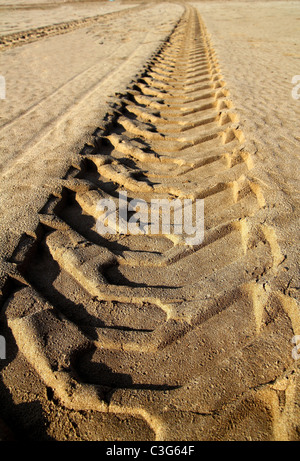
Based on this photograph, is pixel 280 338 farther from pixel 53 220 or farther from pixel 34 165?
pixel 34 165

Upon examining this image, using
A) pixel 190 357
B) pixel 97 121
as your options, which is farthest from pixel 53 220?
pixel 97 121

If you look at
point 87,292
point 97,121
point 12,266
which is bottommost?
point 87,292

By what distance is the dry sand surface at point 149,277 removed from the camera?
98 centimetres

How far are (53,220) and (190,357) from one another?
1.08 meters

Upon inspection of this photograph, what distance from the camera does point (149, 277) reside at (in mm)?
1458

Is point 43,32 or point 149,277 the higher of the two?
point 43,32

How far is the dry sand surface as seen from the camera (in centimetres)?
98

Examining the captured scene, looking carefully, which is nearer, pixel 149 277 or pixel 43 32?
pixel 149 277

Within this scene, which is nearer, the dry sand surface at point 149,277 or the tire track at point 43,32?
the dry sand surface at point 149,277

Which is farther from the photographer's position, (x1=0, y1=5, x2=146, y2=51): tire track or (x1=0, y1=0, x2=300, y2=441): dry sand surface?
(x1=0, y1=5, x2=146, y2=51): tire track

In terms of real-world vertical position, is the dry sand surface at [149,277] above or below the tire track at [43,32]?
below

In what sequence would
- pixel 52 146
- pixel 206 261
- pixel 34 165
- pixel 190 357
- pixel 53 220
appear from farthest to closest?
1. pixel 52 146
2. pixel 34 165
3. pixel 53 220
4. pixel 206 261
5. pixel 190 357

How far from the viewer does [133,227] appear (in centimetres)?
177

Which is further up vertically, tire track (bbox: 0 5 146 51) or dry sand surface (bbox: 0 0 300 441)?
tire track (bbox: 0 5 146 51)
